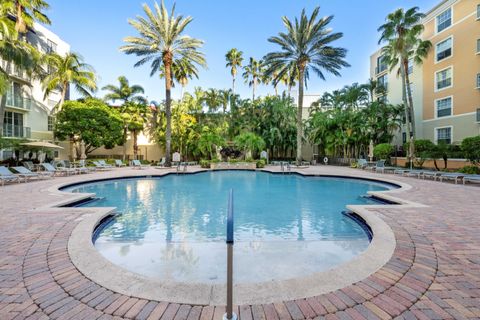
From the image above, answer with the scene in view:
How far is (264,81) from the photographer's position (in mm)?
38281

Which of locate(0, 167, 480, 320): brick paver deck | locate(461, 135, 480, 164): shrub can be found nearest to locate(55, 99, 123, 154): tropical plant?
locate(0, 167, 480, 320): brick paver deck

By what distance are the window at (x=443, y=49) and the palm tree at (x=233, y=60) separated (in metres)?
24.1

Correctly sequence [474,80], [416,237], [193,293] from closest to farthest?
[193,293] → [416,237] → [474,80]

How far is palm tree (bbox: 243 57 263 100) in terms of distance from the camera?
3766cm

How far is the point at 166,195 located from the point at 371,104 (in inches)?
994

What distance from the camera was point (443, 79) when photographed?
22688 mm

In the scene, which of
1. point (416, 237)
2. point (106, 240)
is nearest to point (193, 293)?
point (106, 240)

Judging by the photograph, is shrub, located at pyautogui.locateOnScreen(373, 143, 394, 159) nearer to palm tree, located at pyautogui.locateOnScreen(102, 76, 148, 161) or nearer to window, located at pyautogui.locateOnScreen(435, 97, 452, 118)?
window, located at pyautogui.locateOnScreen(435, 97, 452, 118)

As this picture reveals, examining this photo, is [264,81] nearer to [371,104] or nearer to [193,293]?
[371,104]

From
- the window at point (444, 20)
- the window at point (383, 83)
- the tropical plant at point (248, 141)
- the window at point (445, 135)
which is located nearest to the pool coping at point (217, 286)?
the tropical plant at point (248, 141)

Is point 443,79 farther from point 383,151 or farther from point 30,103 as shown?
point 30,103

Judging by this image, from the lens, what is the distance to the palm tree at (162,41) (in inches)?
848

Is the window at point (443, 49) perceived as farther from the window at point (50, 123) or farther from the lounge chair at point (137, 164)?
the window at point (50, 123)

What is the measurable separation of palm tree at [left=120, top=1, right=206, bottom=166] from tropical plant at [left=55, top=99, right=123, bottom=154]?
7.57 metres
